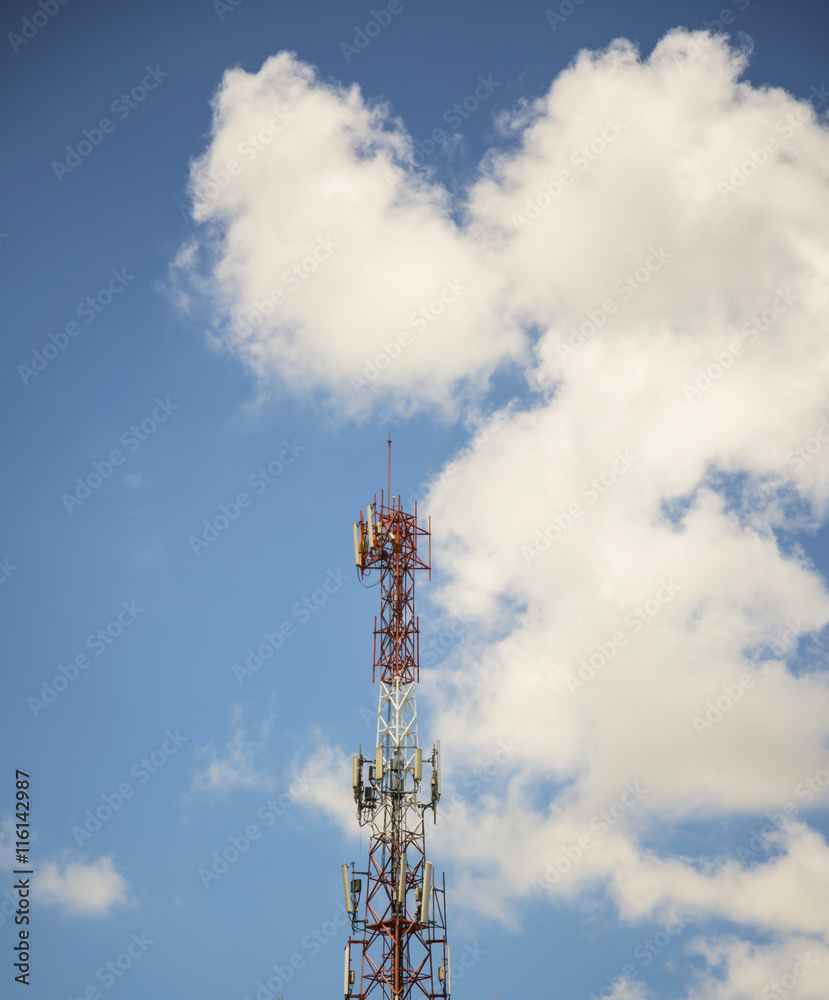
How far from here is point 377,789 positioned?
235 ft

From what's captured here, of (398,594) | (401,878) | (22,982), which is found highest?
(398,594)

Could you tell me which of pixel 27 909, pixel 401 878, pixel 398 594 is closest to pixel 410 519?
pixel 398 594

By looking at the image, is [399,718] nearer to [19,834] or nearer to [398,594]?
[398,594]

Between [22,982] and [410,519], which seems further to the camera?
[410,519]

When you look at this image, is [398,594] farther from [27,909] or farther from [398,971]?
[27,909]

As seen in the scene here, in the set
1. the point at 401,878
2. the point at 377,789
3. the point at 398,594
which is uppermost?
the point at 398,594

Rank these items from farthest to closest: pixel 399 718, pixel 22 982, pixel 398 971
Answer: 1. pixel 399 718
2. pixel 398 971
3. pixel 22 982

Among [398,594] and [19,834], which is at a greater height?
[398,594]

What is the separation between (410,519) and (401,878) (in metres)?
21.9

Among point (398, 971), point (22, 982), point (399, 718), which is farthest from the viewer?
point (399, 718)

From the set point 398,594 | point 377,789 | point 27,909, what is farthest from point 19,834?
point 398,594

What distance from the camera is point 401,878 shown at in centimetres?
6912

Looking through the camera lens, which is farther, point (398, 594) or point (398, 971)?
point (398, 594)

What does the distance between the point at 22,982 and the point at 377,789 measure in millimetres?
21525
